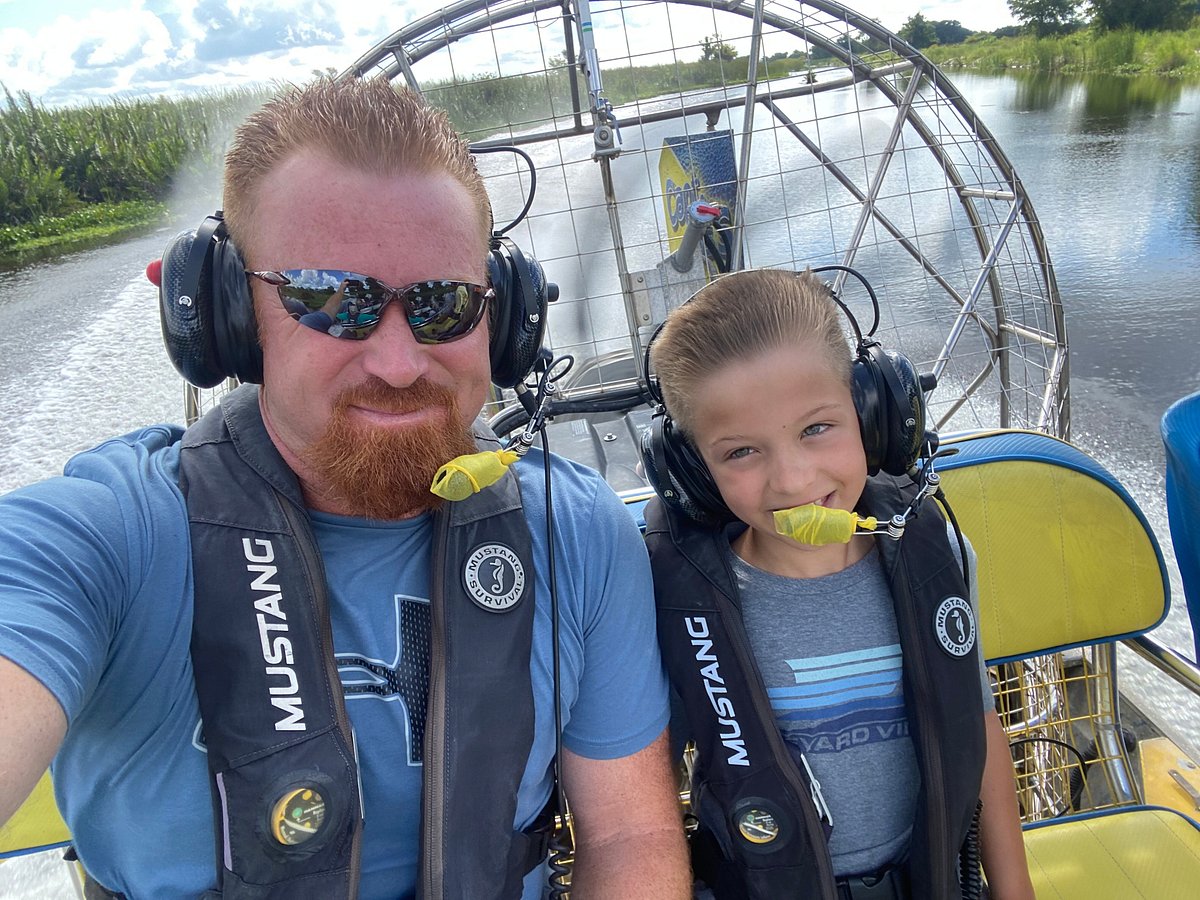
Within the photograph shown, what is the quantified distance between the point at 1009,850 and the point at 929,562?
0.49m

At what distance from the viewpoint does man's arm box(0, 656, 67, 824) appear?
648 mm

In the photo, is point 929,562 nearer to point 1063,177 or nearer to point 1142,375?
point 1142,375

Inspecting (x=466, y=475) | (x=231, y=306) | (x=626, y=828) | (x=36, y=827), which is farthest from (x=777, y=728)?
(x=36, y=827)

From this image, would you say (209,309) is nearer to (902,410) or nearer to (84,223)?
(902,410)

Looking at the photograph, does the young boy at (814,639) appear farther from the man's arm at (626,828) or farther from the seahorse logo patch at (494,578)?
the seahorse logo patch at (494,578)

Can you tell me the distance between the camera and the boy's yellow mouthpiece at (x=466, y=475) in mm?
931

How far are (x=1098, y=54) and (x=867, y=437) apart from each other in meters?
22.7

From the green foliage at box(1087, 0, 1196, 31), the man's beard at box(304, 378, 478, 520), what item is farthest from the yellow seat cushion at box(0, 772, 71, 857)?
the green foliage at box(1087, 0, 1196, 31)

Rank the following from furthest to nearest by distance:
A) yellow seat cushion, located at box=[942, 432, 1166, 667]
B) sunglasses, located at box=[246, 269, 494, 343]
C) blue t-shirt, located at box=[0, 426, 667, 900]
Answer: yellow seat cushion, located at box=[942, 432, 1166, 667]
sunglasses, located at box=[246, 269, 494, 343]
blue t-shirt, located at box=[0, 426, 667, 900]

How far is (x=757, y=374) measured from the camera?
3.70 ft

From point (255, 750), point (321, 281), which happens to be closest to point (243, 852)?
point (255, 750)

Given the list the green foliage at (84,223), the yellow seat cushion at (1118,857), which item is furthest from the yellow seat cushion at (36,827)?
the green foliage at (84,223)

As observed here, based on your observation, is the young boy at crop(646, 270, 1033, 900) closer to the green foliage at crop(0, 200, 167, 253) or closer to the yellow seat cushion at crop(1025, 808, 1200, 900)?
the yellow seat cushion at crop(1025, 808, 1200, 900)

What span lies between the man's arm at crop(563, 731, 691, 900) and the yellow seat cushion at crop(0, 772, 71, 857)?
0.86 metres
